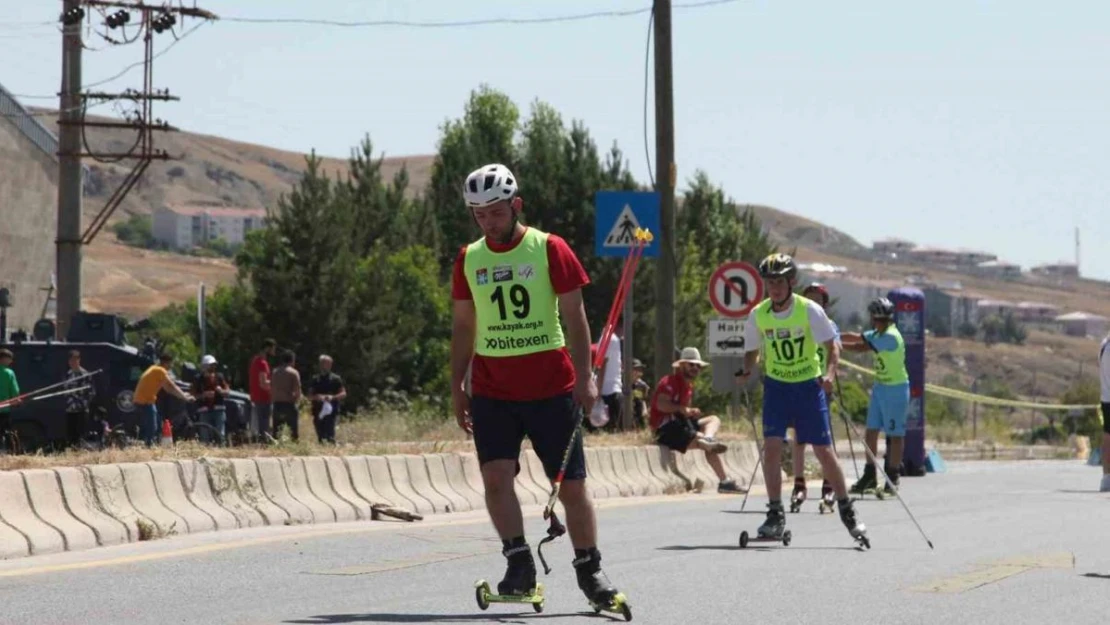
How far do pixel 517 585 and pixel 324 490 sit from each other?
6512 mm

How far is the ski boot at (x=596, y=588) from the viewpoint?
29.1 feet

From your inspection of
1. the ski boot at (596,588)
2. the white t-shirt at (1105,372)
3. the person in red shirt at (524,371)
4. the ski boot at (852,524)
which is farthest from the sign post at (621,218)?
the ski boot at (596,588)

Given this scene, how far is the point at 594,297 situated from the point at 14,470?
5284cm

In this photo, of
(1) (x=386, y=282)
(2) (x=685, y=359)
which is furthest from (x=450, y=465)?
(1) (x=386, y=282)

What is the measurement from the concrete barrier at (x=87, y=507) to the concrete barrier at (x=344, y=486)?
288 cm

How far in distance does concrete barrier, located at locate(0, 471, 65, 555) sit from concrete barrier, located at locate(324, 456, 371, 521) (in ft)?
11.8

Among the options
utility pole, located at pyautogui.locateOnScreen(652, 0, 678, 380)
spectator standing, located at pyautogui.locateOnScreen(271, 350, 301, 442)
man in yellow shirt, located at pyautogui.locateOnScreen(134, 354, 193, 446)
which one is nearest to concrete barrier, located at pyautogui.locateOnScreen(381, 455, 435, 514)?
utility pole, located at pyautogui.locateOnScreen(652, 0, 678, 380)

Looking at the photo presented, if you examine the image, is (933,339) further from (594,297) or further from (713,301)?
(713,301)

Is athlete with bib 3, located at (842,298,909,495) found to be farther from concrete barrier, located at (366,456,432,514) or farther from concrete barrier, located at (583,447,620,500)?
concrete barrier, located at (366,456,432,514)

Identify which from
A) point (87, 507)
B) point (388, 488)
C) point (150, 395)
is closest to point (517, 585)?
point (87, 507)

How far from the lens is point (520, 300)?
9078mm

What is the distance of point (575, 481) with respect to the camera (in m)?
9.16

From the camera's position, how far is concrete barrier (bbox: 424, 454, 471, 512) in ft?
55.4

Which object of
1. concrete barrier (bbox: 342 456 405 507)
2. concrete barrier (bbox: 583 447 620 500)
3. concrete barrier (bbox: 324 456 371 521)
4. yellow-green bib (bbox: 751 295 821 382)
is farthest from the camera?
concrete barrier (bbox: 583 447 620 500)
